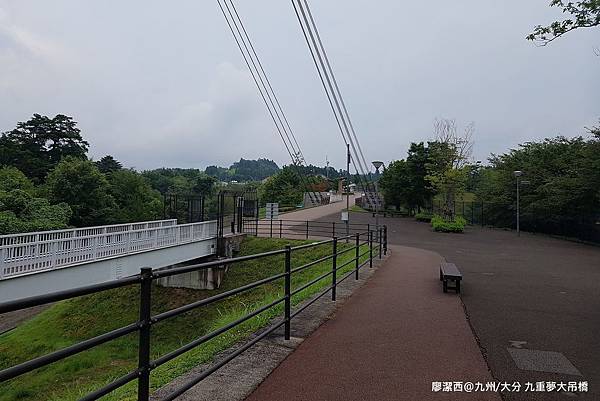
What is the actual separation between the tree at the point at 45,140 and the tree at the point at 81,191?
564 inches

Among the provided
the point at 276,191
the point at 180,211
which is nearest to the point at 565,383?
the point at 180,211

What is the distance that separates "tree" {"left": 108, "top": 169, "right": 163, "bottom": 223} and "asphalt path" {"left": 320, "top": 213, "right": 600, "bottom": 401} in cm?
4254

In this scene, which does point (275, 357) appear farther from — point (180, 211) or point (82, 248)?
point (180, 211)

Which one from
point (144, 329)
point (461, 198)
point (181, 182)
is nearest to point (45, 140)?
point (181, 182)

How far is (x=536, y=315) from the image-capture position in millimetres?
6840

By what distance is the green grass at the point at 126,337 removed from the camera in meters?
5.63

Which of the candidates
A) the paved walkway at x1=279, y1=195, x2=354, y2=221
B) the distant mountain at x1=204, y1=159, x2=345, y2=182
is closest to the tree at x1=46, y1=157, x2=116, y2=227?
the paved walkway at x1=279, y1=195, x2=354, y2=221

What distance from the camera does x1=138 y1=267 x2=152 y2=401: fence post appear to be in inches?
85.4

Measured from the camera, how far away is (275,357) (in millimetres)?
4281

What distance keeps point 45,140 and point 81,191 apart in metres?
22.2

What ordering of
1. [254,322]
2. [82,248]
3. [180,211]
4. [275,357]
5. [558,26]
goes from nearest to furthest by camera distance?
1. [275,357]
2. [254,322]
3. [558,26]
4. [82,248]
5. [180,211]

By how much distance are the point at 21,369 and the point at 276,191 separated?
62.8 metres

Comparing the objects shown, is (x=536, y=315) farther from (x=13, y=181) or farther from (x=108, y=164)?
(x=108, y=164)

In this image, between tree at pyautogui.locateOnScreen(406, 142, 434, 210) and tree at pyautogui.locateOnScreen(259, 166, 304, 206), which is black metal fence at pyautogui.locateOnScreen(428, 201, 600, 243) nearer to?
tree at pyautogui.locateOnScreen(406, 142, 434, 210)
